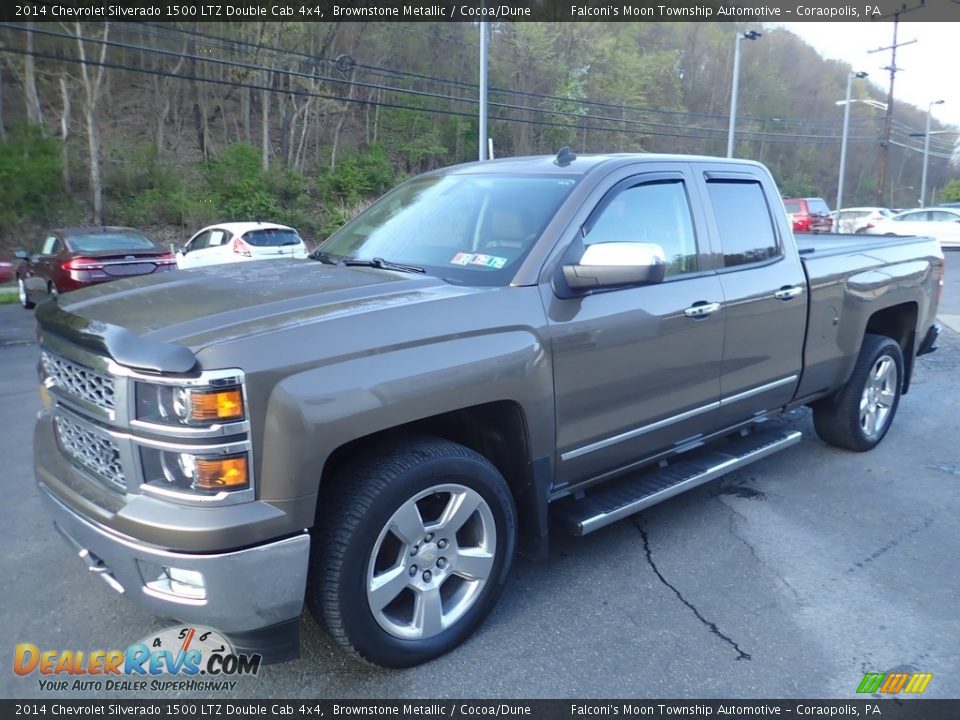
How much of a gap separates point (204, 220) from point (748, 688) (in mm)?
30554

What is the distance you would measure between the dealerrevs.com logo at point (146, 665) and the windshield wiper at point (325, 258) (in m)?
1.78

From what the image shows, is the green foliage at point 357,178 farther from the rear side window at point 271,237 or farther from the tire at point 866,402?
the tire at point 866,402

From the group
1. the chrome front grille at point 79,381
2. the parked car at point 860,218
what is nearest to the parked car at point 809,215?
the parked car at point 860,218

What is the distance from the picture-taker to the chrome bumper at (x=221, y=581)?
2.31 metres

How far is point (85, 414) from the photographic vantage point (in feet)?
8.59

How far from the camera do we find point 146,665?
2.91 meters

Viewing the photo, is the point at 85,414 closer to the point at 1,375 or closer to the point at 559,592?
the point at 559,592

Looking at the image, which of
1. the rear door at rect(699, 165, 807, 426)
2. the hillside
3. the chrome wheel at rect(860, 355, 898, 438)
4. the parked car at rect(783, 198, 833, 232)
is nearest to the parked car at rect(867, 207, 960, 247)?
the parked car at rect(783, 198, 833, 232)

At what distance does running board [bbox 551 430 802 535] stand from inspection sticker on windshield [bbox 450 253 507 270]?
118 centimetres

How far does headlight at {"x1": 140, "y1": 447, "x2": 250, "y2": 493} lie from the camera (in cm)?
231

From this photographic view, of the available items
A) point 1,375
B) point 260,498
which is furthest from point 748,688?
point 1,375

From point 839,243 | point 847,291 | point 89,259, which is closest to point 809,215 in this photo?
point 89,259

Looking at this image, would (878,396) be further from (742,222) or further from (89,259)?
(89,259)
